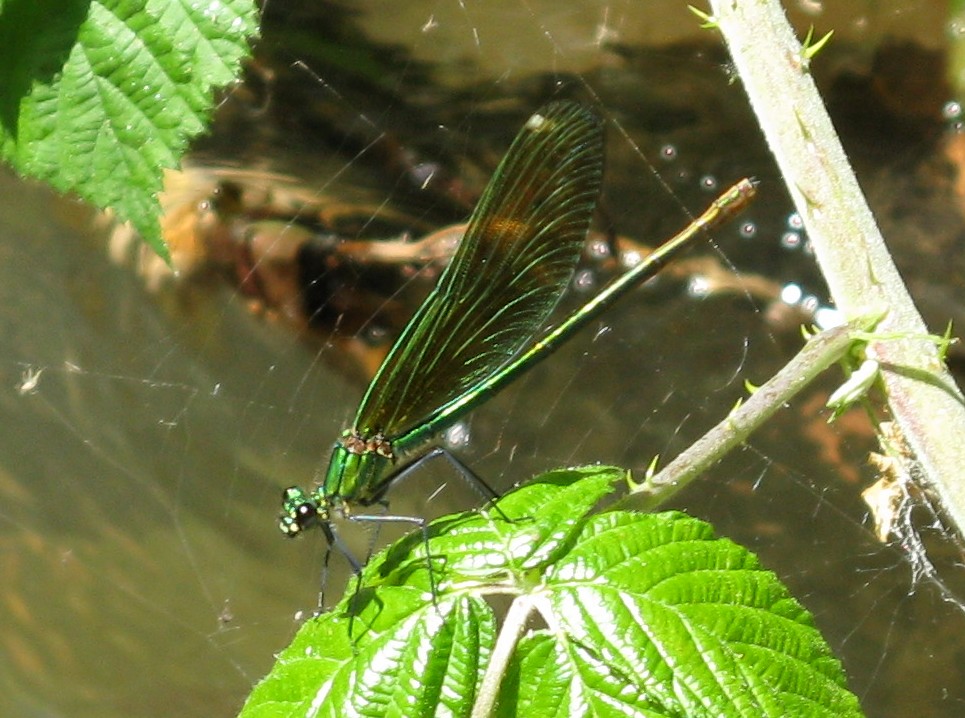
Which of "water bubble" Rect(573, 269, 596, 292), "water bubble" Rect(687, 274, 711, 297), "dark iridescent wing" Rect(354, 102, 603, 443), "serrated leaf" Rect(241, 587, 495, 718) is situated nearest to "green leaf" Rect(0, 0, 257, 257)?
"dark iridescent wing" Rect(354, 102, 603, 443)

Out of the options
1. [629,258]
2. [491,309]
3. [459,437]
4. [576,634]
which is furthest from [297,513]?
[629,258]

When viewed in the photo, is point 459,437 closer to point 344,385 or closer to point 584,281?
point 344,385

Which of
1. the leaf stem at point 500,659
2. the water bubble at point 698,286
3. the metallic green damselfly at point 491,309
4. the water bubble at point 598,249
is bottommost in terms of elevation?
the leaf stem at point 500,659

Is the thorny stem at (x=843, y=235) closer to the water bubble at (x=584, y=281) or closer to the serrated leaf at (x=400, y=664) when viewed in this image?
the serrated leaf at (x=400, y=664)

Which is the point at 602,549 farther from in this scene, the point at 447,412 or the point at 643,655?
the point at 447,412

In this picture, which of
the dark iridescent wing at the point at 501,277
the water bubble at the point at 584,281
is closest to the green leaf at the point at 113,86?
the dark iridescent wing at the point at 501,277

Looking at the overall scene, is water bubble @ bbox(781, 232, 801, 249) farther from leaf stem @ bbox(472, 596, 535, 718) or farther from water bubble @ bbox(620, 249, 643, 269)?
leaf stem @ bbox(472, 596, 535, 718)
